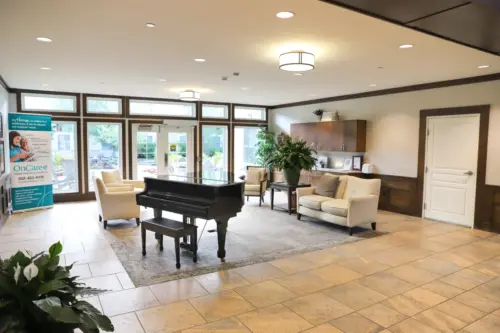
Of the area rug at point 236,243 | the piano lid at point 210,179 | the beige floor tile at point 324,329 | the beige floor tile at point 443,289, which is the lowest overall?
the beige floor tile at point 324,329

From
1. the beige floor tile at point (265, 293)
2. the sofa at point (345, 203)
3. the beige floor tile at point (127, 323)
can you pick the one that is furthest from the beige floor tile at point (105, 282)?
the sofa at point (345, 203)

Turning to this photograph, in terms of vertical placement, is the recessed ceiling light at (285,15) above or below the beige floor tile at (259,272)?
above

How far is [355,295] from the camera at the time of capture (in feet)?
11.4

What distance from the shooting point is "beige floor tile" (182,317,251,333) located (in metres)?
2.78

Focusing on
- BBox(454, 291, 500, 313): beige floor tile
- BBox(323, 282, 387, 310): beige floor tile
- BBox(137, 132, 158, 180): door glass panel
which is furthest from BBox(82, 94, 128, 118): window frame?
BBox(454, 291, 500, 313): beige floor tile

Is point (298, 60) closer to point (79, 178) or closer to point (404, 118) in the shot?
point (404, 118)

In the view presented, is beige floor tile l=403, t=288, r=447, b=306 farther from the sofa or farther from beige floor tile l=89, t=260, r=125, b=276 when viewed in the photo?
beige floor tile l=89, t=260, r=125, b=276

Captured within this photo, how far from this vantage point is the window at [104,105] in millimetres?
8469

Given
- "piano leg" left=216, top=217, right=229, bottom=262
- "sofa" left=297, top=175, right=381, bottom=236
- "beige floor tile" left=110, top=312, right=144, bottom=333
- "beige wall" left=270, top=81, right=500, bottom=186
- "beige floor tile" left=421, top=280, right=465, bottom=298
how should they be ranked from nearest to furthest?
1. "beige floor tile" left=110, top=312, right=144, bottom=333
2. "beige floor tile" left=421, top=280, right=465, bottom=298
3. "piano leg" left=216, top=217, right=229, bottom=262
4. "sofa" left=297, top=175, right=381, bottom=236
5. "beige wall" left=270, top=81, right=500, bottom=186

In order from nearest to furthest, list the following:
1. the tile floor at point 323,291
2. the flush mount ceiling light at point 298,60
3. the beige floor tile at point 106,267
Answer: the tile floor at point 323,291 < the beige floor tile at point 106,267 < the flush mount ceiling light at point 298,60

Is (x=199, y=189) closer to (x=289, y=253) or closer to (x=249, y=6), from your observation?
(x=289, y=253)

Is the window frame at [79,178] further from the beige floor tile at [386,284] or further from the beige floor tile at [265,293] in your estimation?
the beige floor tile at [386,284]

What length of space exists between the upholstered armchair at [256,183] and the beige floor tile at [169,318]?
5.04m

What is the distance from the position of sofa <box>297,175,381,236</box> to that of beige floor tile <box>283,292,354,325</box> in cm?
242
